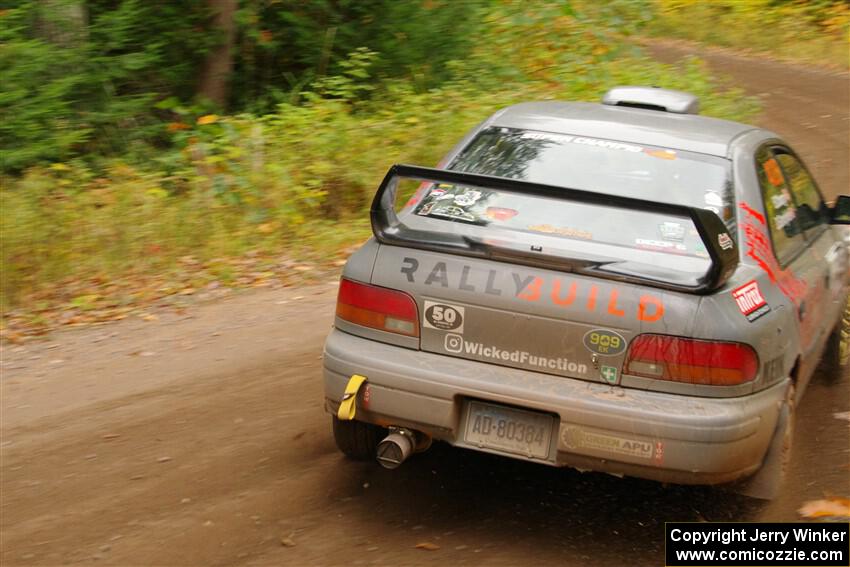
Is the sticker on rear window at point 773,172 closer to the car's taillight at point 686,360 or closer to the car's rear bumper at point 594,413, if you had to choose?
the car's rear bumper at point 594,413

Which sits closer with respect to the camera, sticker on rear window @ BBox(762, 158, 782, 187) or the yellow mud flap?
the yellow mud flap

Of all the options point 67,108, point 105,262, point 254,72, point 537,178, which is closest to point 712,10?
point 254,72

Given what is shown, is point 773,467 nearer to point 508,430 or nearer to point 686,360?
point 686,360

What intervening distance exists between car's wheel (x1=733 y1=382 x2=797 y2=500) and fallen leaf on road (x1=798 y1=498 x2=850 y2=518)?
32 cm

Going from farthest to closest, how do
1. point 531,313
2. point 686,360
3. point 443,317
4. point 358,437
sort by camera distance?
point 358,437 → point 443,317 → point 531,313 → point 686,360

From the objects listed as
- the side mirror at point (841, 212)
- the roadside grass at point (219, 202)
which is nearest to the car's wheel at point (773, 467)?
the side mirror at point (841, 212)

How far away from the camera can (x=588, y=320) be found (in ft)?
12.9

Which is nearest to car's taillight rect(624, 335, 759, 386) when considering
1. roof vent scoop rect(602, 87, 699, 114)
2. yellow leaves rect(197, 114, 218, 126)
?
roof vent scoop rect(602, 87, 699, 114)

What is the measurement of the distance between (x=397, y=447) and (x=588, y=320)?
0.96 metres

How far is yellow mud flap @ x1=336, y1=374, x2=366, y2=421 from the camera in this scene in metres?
4.18

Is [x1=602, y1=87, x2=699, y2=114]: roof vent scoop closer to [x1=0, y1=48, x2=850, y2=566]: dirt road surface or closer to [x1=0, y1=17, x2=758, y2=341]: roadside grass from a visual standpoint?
[x1=0, y1=48, x2=850, y2=566]: dirt road surface

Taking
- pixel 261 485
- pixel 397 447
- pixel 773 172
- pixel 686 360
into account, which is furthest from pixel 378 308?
pixel 773 172

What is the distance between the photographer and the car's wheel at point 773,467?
4219 millimetres

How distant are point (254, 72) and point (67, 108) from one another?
291 centimetres
